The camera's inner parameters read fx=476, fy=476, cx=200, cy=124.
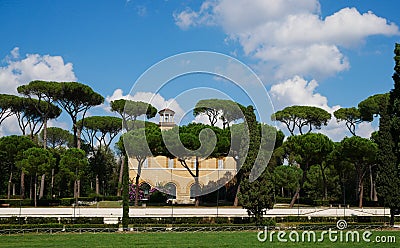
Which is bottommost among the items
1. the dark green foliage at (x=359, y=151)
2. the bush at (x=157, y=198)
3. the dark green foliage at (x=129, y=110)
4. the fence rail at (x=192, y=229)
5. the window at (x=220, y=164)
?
the bush at (x=157, y=198)

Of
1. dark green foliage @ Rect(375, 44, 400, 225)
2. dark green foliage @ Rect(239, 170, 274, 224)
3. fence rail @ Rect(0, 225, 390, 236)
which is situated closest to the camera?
fence rail @ Rect(0, 225, 390, 236)

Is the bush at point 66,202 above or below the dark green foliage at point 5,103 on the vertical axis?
below

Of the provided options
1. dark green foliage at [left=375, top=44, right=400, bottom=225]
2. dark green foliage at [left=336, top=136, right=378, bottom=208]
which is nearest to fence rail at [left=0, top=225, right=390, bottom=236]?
dark green foliage at [left=375, top=44, right=400, bottom=225]

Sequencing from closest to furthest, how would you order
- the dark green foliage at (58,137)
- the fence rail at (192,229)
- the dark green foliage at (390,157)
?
1. the fence rail at (192,229)
2. the dark green foliage at (390,157)
3. the dark green foliage at (58,137)

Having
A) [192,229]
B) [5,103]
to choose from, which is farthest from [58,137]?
[192,229]

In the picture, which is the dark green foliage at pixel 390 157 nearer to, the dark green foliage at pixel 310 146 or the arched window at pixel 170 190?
the dark green foliage at pixel 310 146

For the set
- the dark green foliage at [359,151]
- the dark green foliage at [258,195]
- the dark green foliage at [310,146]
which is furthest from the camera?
the dark green foliage at [310,146]

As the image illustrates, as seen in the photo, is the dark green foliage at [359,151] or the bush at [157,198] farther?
the bush at [157,198]

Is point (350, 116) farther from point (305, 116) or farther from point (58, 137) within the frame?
point (58, 137)

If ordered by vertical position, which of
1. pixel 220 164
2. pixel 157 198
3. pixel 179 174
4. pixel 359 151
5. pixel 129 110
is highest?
pixel 129 110

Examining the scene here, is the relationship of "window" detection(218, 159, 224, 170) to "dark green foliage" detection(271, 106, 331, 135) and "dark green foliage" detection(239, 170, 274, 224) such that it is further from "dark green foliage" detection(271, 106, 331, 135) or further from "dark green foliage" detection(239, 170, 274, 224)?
"dark green foliage" detection(239, 170, 274, 224)

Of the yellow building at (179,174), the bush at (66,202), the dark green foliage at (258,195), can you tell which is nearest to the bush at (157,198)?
the yellow building at (179,174)

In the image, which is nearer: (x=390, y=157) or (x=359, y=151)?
(x=390, y=157)

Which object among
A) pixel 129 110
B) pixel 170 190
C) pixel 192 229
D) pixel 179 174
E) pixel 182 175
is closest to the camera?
pixel 192 229
